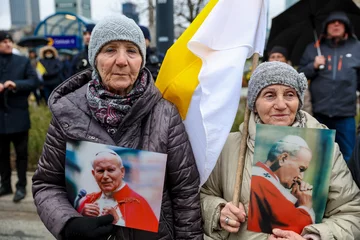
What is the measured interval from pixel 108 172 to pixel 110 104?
287 mm

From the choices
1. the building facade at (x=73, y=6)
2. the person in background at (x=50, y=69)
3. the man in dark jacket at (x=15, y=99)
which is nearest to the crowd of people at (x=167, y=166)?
the man in dark jacket at (x=15, y=99)

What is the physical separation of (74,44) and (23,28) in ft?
66.9

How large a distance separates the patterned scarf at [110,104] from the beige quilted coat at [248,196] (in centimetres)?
54

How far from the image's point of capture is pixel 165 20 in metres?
6.14

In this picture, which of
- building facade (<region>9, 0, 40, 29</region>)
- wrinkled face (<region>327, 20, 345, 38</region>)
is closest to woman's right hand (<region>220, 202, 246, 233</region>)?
wrinkled face (<region>327, 20, 345, 38</region>)

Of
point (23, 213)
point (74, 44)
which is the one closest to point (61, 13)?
point (74, 44)

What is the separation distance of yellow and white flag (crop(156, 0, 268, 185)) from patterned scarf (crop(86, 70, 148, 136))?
30cm

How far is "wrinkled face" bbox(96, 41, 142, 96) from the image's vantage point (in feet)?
5.58

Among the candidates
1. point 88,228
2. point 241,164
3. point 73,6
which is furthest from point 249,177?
point 73,6

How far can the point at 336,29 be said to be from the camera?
4.18 meters

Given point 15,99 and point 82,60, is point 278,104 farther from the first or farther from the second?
point 15,99

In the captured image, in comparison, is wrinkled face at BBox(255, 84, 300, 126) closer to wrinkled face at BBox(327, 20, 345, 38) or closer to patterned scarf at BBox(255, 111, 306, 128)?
patterned scarf at BBox(255, 111, 306, 128)

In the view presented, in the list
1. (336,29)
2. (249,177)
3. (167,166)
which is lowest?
(249,177)

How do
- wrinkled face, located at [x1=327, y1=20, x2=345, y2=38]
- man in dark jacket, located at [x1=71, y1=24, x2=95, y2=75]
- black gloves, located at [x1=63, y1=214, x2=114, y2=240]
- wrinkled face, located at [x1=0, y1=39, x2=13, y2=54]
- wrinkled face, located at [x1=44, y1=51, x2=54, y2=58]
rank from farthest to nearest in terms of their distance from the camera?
wrinkled face, located at [x1=44, y1=51, x2=54, y2=58] < man in dark jacket, located at [x1=71, y1=24, x2=95, y2=75] < wrinkled face, located at [x1=0, y1=39, x2=13, y2=54] < wrinkled face, located at [x1=327, y1=20, x2=345, y2=38] < black gloves, located at [x1=63, y1=214, x2=114, y2=240]
